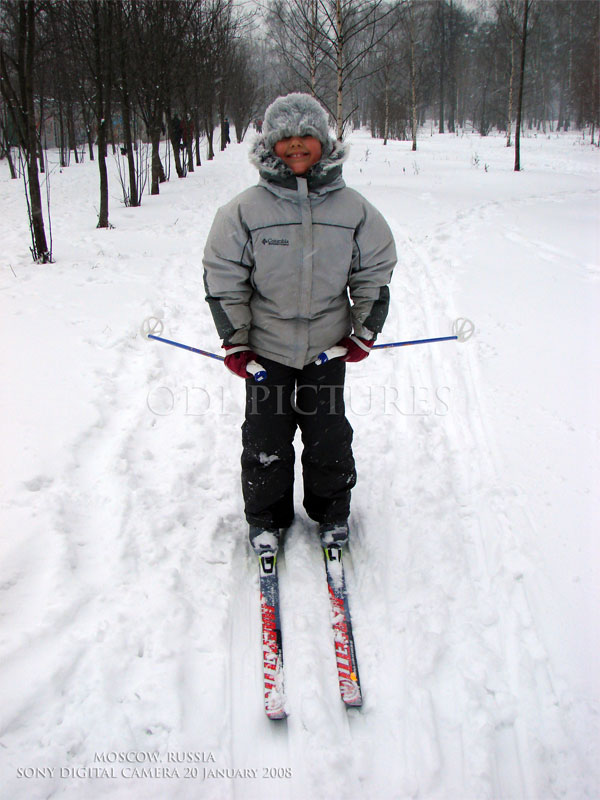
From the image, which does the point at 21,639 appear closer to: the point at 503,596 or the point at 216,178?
the point at 503,596

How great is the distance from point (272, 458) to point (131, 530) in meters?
0.79

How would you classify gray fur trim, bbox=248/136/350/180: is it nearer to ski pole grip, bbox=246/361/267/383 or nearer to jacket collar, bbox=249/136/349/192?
jacket collar, bbox=249/136/349/192

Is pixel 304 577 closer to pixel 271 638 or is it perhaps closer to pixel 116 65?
pixel 271 638

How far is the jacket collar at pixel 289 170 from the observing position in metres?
1.93

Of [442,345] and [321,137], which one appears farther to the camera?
[442,345]

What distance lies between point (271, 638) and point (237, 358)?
1130mm

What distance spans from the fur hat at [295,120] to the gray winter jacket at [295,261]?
75 mm

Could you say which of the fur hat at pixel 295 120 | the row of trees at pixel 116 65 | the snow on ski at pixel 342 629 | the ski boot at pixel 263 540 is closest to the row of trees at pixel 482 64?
the row of trees at pixel 116 65

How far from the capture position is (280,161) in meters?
1.94

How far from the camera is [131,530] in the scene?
2.46m

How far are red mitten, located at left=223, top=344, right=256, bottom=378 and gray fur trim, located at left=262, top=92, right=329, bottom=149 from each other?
779mm

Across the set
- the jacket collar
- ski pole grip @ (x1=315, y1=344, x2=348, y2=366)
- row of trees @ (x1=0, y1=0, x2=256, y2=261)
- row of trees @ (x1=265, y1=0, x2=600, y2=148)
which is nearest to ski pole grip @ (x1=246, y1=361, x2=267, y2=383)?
ski pole grip @ (x1=315, y1=344, x2=348, y2=366)

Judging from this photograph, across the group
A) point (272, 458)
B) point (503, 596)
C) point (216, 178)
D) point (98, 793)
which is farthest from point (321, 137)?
point (216, 178)

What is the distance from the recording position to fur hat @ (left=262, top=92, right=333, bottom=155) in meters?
1.88
